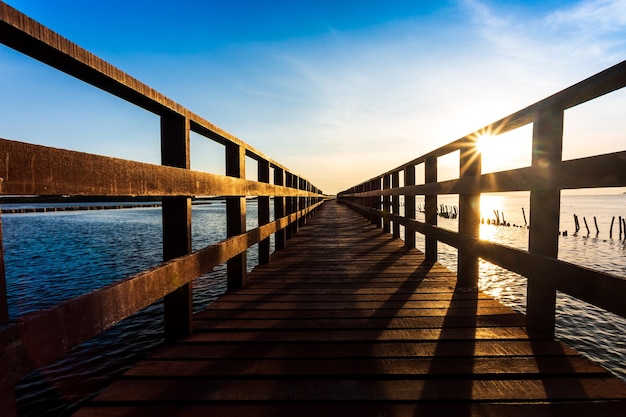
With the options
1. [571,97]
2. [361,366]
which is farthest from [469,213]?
[361,366]

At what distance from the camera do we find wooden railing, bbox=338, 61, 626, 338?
1928 millimetres

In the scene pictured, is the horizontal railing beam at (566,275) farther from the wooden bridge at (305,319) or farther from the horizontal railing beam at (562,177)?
the horizontal railing beam at (562,177)

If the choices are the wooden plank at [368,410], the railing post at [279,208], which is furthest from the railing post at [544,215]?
the railing post at [279,208]

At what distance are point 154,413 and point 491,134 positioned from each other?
3.37 m

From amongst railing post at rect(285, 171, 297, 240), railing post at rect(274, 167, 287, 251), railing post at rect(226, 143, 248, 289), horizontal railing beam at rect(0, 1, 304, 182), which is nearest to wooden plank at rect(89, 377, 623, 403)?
horizontal railing beam at rect(0, 1, 304, 182)

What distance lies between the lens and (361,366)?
2211 mm

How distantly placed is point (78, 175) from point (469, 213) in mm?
3480

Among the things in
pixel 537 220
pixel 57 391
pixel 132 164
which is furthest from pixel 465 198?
pixel 57 391

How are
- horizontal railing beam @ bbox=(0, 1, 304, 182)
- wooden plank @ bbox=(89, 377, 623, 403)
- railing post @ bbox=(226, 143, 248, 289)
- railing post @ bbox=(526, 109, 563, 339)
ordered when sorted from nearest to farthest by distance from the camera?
horizontal railing beam @ bbox=(0, 1, 304, 182) < wooden plank @ bbox=(89, 377, 623, 403) < railing post @ bbox=(526, 109, 563, 339) < railing post @ bbox=(226, 143, 248, 289)

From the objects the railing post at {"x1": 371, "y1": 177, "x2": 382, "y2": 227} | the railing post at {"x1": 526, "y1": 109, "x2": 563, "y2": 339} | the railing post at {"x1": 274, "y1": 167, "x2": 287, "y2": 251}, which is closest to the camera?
the railing post at {"x1": 526, "y1": 109, "x2": 563, "y2": 339}

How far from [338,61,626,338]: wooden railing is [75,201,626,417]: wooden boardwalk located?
47cm

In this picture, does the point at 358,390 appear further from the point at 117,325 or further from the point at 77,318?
the point at 117,325

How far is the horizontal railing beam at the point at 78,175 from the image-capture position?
1.28 metres

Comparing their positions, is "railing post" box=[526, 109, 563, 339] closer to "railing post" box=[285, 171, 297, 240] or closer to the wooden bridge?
the wooden bridge
